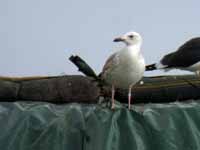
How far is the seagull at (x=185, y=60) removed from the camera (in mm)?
1742

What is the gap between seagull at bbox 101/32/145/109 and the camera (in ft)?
4.07

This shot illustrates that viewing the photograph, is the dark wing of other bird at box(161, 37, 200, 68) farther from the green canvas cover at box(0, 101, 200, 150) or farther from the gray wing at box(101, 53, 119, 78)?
the green canvas cover at box(0, 101, 200, 150)

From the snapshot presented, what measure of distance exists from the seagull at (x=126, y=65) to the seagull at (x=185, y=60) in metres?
0.47

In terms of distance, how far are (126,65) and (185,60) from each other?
588mm

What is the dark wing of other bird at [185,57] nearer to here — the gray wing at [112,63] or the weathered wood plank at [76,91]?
the weathered wood plank at [76,91]

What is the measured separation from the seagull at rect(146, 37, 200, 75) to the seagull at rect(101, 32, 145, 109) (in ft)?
1.53

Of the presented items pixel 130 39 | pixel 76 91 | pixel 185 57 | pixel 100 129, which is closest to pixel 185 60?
pixel 185 57

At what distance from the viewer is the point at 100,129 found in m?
1.02

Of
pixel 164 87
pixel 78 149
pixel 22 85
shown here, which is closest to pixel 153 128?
pixel 78 149

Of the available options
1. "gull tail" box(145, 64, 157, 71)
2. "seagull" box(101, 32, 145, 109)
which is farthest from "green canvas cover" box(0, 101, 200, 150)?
"gull tail" box(145, 64, 157, 71)

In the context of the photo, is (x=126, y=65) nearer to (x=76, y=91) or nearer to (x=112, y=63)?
(x=112, y=63)

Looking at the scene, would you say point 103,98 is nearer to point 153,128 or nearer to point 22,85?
point 22,85

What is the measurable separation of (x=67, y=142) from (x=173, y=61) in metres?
0.90

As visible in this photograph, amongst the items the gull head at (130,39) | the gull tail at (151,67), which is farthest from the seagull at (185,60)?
the gull head at (130,39)
